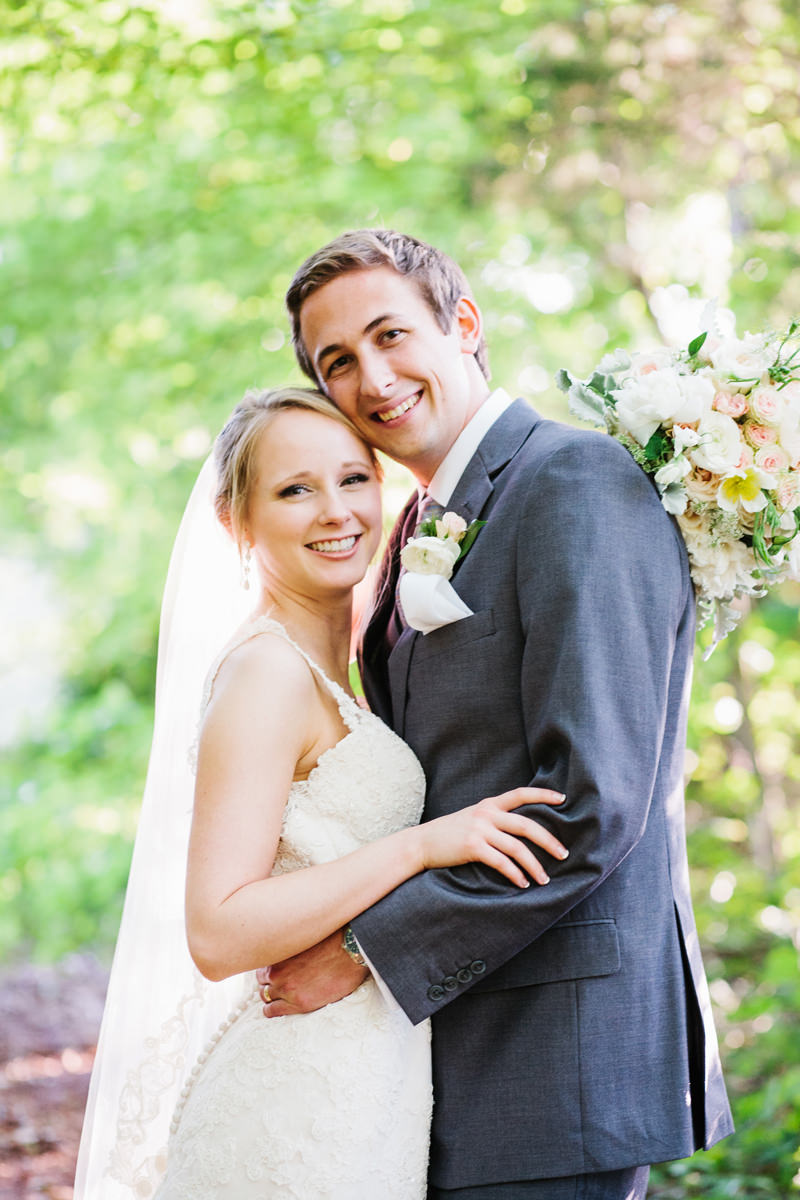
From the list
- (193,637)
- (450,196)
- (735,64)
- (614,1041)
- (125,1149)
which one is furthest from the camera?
(450,196)

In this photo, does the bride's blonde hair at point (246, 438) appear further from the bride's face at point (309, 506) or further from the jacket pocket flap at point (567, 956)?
the jacket pocket flap at point (567, 956)

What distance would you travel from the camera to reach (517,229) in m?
7.04

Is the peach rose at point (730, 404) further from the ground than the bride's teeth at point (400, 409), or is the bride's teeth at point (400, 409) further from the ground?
the peach rose at point (730, 404)

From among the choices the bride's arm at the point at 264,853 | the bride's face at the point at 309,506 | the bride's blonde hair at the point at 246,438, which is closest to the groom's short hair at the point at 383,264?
the bride's blonde hair at the point at 246,438

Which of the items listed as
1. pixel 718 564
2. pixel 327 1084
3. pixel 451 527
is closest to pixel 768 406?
pixel 718 564

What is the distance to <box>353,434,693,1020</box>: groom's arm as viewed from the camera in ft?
6.77

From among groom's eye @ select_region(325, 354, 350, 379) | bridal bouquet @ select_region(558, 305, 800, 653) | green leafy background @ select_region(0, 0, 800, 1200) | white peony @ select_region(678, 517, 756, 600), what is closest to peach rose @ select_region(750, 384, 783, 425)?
bridal bouquet @ select_region(558, 305, 800, 653)

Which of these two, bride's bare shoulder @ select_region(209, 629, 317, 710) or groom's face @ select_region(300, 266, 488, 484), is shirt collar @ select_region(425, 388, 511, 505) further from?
bride's bare shoulder @ select_region(209, 629, 317, 710)

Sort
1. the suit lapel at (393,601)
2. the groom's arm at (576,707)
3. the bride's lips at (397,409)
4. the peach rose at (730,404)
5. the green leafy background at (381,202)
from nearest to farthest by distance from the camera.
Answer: the groom's arm at (576,707) → the peach rose at (730,404) → the suit lapel at (393,601) → the bride's lips at (397,409) → the green leafy background at (381,202)

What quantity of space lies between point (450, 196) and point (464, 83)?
2.03 feet

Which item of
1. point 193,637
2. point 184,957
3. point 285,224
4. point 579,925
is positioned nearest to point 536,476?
point 579,925

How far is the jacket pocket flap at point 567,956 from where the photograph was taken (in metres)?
2.15

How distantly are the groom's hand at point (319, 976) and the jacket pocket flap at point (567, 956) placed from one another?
300mm

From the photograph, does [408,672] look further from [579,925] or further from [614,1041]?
[614,1041]
